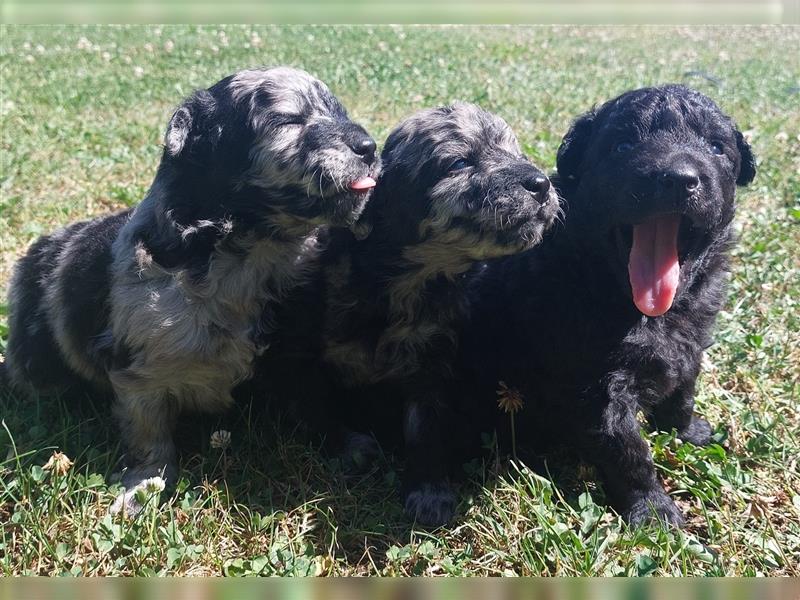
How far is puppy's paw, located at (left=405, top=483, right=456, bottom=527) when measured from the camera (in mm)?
3002

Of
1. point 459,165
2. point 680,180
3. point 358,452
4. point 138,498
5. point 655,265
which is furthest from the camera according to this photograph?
point 358,452

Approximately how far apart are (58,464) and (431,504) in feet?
4.66

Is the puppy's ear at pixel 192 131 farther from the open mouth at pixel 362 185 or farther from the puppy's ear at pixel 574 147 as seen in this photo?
the puppy's ear at pixel 574 147

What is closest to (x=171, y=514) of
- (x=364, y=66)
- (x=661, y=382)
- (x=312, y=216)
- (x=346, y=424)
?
(x=346, y=424)

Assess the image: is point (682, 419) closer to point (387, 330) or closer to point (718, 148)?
point (718, 148)

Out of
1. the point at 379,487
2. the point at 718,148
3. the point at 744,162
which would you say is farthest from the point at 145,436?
the point at 744,162

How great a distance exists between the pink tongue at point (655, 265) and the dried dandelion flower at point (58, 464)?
2202mm

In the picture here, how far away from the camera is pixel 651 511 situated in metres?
2.93

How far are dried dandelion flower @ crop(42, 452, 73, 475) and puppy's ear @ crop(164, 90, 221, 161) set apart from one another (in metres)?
1.23

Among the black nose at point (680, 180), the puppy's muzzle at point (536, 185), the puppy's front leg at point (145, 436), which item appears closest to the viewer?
the black nose at point (680, 180)

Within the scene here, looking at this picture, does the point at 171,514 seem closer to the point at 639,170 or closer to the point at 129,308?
the point at 129,308

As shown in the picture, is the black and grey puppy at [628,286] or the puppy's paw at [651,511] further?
the puppy's paw at [651,511]

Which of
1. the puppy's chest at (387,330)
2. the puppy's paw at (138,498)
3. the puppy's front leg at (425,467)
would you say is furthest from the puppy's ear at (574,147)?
the puppy's paw at (138,498)

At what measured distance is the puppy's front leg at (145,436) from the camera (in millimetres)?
3129
